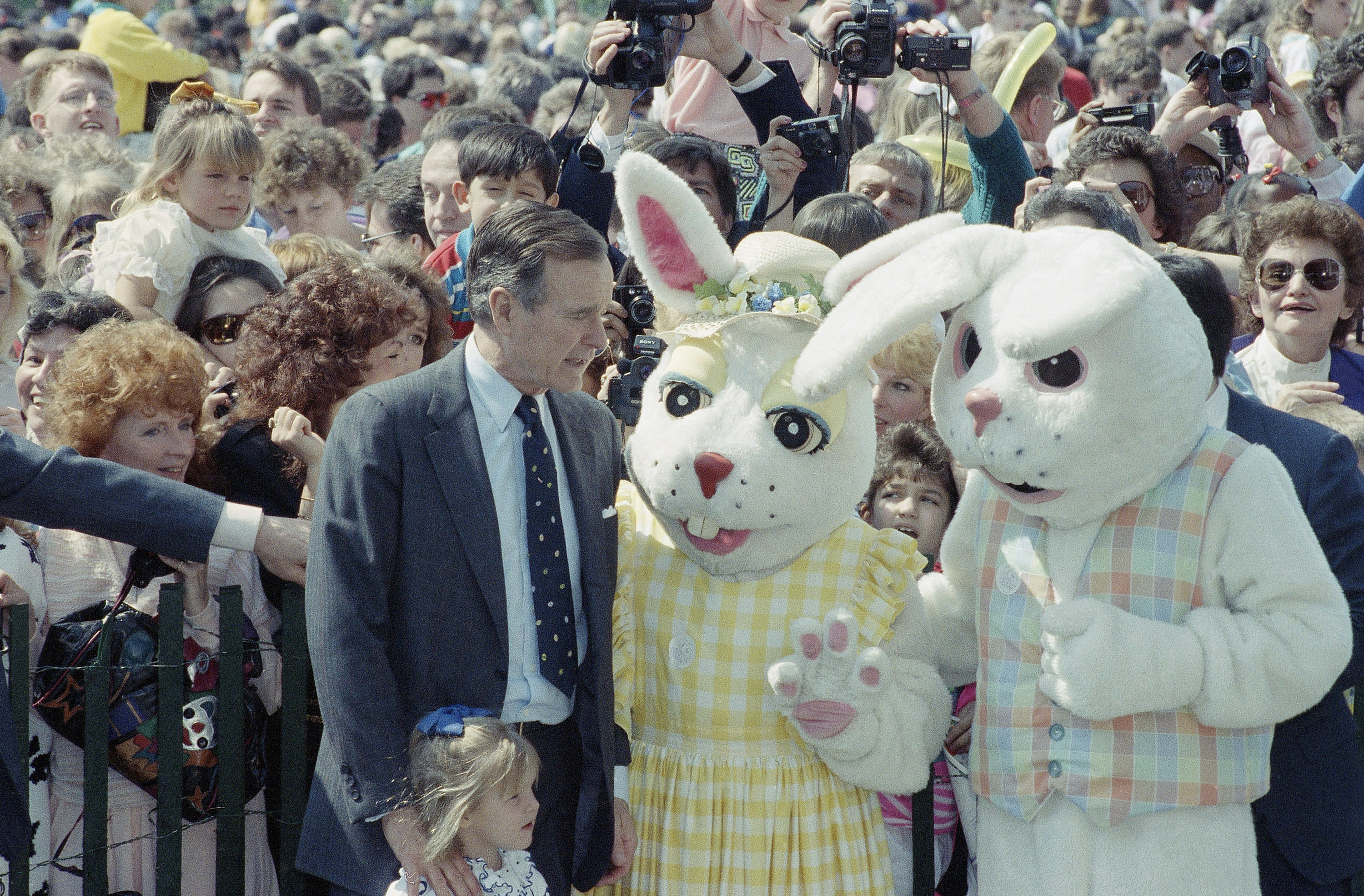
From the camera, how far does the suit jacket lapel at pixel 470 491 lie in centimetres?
305

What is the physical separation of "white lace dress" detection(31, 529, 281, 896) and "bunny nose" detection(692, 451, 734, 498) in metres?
1.16

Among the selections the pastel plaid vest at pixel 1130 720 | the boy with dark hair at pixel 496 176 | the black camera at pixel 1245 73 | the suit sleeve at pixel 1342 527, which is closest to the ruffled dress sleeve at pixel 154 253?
the boy with dark hair at pixel 496 176

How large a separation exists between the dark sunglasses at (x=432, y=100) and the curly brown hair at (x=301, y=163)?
364 centimetres

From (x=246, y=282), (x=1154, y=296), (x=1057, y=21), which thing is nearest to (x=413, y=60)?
(x=246, y=282)

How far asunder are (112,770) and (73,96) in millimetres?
4737

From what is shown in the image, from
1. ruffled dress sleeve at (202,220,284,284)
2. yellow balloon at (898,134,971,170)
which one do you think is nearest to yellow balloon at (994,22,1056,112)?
yellow balloon at (898,134,971,170)

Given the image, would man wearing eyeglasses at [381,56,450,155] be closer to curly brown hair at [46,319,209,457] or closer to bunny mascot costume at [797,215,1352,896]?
curly brown hair at [46,319,209,457]

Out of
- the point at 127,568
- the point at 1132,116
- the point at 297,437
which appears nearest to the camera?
the point at 127,568

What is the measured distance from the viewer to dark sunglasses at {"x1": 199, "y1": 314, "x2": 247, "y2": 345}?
4660mm

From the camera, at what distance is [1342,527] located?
9.88ft

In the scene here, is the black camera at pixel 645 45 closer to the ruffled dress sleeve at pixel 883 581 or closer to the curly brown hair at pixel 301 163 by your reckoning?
the curly brown hair at pixel 301 163

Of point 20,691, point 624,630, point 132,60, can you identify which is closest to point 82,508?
point 20,691

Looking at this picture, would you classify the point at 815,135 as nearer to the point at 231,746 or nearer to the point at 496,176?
the point at 496,176

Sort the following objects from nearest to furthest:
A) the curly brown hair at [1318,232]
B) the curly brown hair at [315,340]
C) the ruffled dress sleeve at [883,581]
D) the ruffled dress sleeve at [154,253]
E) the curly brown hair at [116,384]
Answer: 1. the ruffled dress sleeve at [883,581]
2. the curly brown hair at [116,384]
3. the curly brown hair at [315,340]
4. the curly brown hair at [1318,232]
5. the ruffled dress sleeve at [154,253]
